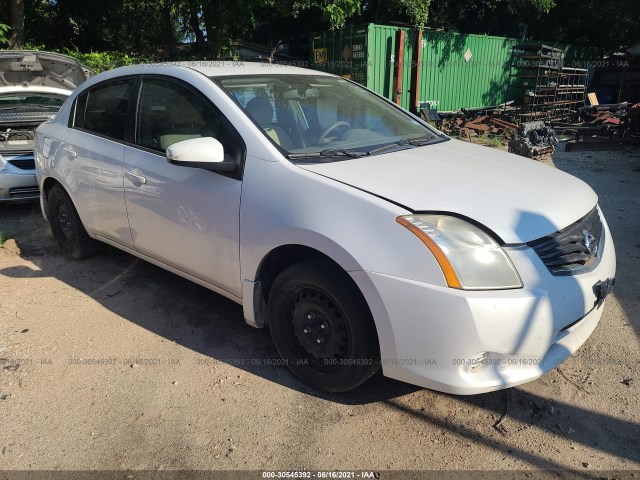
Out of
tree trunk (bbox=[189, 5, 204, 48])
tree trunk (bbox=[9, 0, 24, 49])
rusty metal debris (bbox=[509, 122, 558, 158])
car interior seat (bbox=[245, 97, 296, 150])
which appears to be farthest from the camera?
tree trunk (bbox=[189, 5, 204, 48])

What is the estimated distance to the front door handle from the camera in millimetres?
3387

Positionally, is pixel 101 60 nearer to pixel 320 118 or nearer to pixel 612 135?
pixel 320 118

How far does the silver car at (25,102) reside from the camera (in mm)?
5742

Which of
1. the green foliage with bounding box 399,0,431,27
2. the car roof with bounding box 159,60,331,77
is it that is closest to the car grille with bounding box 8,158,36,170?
the car roof with bounding box 159,60,331,77

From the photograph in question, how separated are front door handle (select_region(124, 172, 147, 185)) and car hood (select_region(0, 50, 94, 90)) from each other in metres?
3.70

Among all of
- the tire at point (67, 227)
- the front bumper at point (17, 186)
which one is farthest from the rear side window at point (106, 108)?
the front bumper at point (17, 186)

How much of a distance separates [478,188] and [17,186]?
17.3 feet

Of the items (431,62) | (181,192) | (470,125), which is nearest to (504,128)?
(470,125)

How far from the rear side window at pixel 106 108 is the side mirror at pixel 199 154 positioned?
44.3 inches

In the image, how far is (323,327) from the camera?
260 cm

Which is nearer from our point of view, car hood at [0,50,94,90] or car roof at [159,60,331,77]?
car roof at [159,60,331,77]

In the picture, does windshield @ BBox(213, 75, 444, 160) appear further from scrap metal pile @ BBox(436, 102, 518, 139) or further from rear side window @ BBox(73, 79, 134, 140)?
scrap metal pile @ BBox(436, 102, 518, 139)

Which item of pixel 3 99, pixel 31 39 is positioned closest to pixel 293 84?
pixel 3 99

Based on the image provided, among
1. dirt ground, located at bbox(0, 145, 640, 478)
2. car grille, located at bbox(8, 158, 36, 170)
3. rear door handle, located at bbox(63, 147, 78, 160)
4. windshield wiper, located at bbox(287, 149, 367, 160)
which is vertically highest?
windshield wiper, located at bbox(287, 149, 367, 160)
